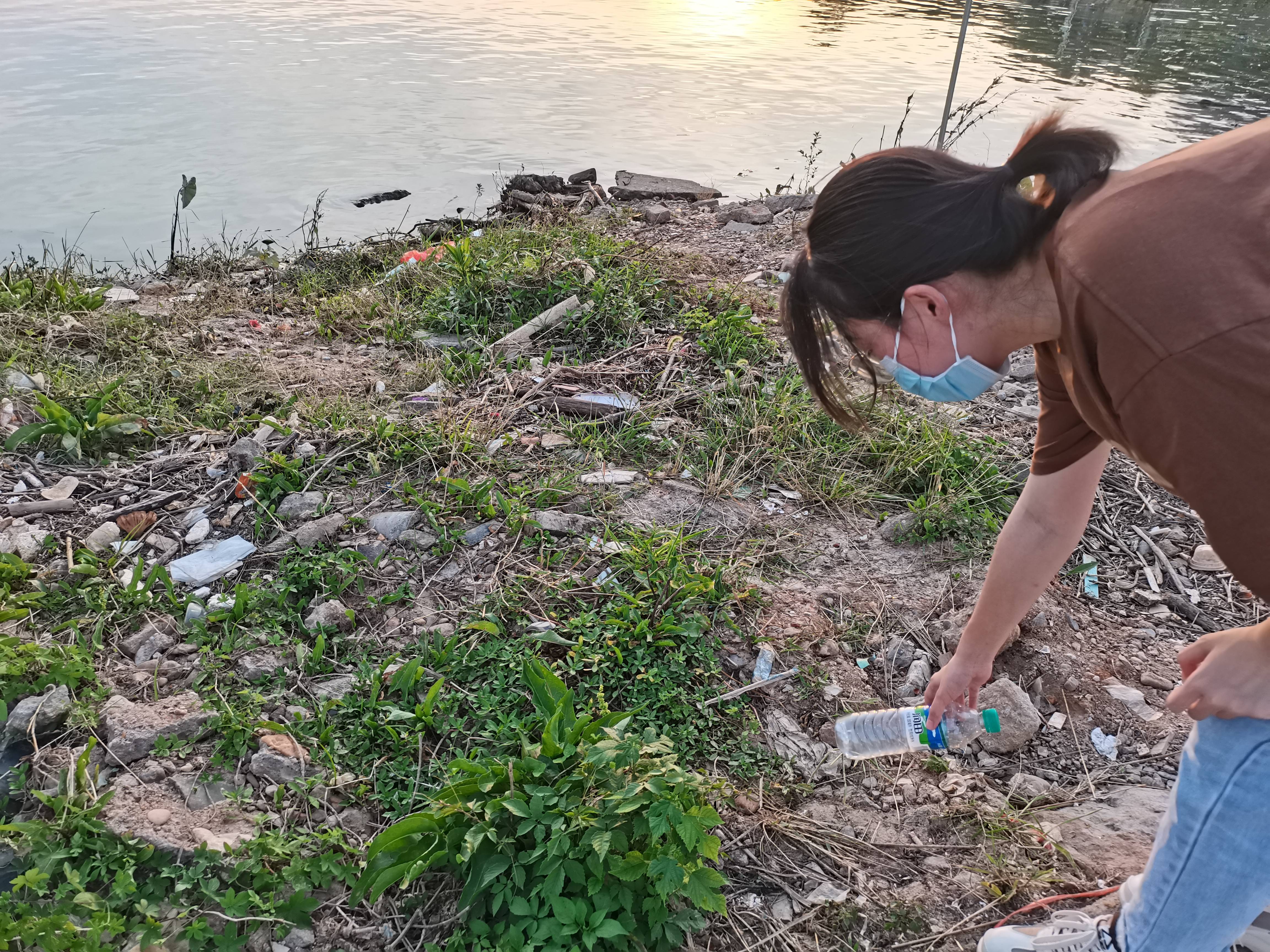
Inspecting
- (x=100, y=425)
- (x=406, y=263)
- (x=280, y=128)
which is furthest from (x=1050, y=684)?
(x=280, y=128)

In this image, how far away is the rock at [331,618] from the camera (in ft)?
7.89

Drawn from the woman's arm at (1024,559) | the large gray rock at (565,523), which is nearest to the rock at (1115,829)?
the woman's arm at (1024,559)

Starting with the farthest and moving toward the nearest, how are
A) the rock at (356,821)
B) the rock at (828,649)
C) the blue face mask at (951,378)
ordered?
the rock at (828,649) → the rock at (356,821) → the blue face mask at (951,378)

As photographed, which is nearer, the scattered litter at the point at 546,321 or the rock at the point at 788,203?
the scattered litter at the point at 546,321

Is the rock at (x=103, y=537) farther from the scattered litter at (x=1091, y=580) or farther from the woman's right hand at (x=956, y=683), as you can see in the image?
the scattered litter at (x=1091, y=580)

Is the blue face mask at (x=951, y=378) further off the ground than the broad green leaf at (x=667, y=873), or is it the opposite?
the blue face mask at (x=951, y=378)

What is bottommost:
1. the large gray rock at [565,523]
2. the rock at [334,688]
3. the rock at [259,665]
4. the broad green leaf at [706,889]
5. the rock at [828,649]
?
the rock at [828,649]

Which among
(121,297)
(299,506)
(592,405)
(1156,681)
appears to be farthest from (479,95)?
(1156,681)

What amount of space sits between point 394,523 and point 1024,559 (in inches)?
75.3

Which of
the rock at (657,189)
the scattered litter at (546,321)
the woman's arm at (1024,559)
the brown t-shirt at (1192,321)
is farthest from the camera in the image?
the rock at (657,189)

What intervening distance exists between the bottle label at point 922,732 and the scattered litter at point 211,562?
6.73 ft

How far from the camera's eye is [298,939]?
1718 millimetres

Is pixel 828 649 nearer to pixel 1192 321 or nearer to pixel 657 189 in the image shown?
pixel 1192 321

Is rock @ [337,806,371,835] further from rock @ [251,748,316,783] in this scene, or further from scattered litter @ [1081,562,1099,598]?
scattered litter @ [1081,562,1099,598]
